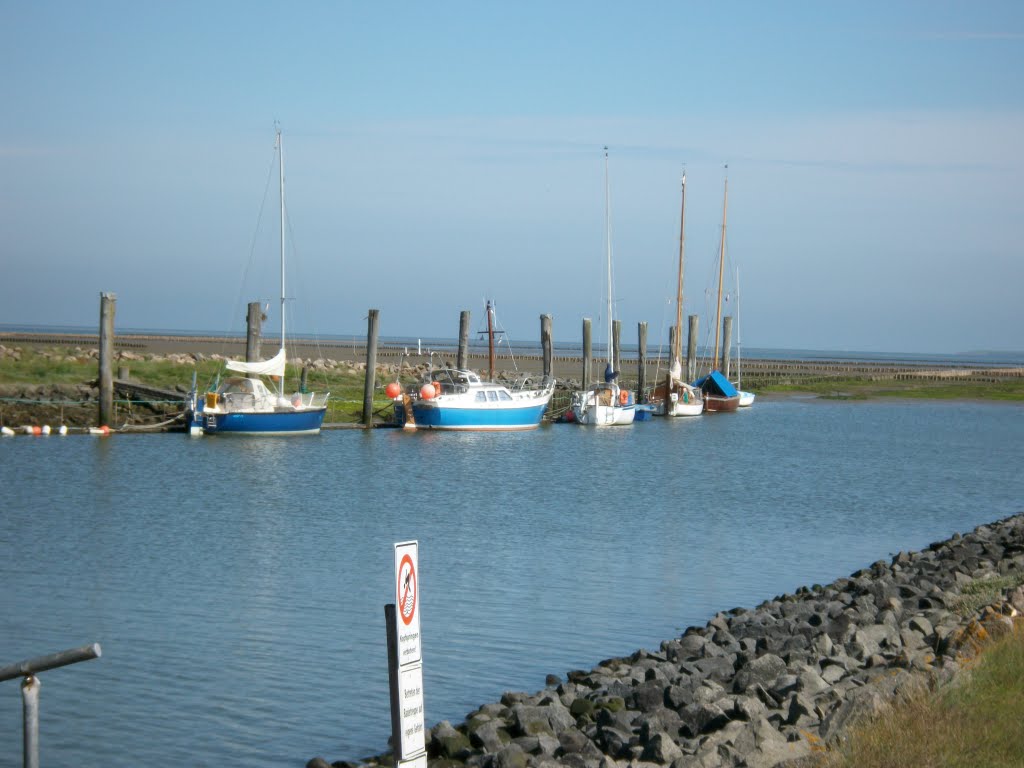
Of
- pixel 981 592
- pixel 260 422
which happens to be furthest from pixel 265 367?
pixel 981 592

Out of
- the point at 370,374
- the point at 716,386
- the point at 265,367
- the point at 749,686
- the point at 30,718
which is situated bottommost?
the point at 749,686

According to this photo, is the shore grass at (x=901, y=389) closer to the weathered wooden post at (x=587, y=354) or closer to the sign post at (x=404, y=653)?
the weathered wooden post at (x=587, y=354)

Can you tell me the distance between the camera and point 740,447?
46.4 meters

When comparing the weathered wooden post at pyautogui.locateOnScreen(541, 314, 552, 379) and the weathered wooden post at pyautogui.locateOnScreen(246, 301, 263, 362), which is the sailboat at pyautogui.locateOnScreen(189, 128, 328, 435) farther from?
the weathered wooden post at pyautogui.locateOnScreen(541, 314, 552, 379)

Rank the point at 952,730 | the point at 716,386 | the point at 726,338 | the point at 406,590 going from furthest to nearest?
1. the point at 726,338
2. the point at 716,386
3. the point at 952,730
4. the point at 406,590

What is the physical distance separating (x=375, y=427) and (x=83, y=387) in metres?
10.3

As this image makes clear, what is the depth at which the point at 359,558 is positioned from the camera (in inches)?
820

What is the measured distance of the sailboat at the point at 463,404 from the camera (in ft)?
150

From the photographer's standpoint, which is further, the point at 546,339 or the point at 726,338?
the point at 726,338

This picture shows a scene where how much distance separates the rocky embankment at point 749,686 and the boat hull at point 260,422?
84.8ft

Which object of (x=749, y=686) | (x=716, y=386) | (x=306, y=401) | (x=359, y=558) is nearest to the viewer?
(x=749, y=686)

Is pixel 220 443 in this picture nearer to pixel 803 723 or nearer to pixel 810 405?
pixel 803 723

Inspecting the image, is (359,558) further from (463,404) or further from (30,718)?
(463,404)

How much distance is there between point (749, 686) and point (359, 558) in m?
10.7
